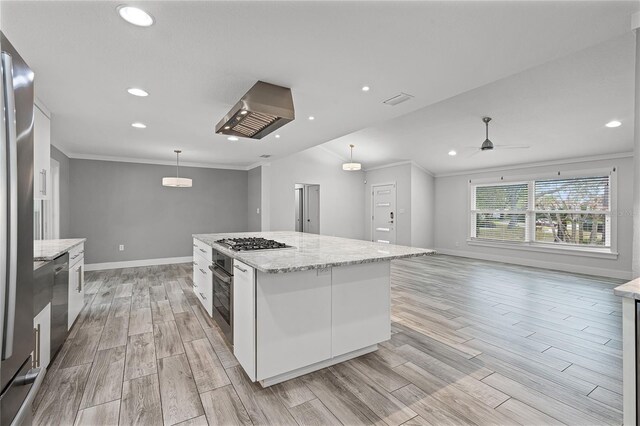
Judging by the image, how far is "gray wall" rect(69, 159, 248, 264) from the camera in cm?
586

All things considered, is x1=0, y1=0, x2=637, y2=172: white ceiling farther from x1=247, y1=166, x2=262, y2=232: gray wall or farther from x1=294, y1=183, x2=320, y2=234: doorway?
x1=294, y1=183, x2=320, y2=234: doorway

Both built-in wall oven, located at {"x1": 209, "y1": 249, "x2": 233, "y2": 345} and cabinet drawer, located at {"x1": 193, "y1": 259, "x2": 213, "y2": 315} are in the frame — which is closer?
built-in wall oven, located at {"x1": 209, "y1": 249, "x2": 233, "y2": 345}

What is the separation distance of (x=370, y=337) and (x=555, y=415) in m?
1.19

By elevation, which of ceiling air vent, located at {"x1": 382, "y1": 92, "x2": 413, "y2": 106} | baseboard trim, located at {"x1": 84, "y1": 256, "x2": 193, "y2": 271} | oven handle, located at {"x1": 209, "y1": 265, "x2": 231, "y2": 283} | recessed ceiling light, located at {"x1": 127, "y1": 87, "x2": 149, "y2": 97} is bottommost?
baseboard trim, located at {"x1": 84, "y1": 256, "x2": 193, "y2": 271}

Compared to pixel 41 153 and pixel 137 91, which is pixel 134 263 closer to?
pixel 41 153

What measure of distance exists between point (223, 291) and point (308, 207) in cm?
590

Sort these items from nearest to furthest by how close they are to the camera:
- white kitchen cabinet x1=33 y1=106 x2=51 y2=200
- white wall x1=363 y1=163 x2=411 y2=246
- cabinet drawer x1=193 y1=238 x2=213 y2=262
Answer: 1. white kitchen cabinet x1=33 y1=106 x2=51 y2=200
2. cabinet drawer x1=193 y1=238 x2=213 y2=262
3. white wall x1=363 y1=163 x2=411 y2=246

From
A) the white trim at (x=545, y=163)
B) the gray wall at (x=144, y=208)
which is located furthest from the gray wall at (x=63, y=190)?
the white trim at (x=545, y=163)

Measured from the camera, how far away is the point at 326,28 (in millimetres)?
Answer: 1788

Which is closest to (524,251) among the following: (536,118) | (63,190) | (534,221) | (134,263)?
(534,221)

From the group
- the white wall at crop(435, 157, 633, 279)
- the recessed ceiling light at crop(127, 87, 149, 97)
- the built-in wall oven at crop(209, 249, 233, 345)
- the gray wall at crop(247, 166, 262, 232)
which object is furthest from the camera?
the gray wall at crop(247, 166, 262, 232)

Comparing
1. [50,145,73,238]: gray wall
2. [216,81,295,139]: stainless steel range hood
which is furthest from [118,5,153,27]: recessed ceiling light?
[50,145,73,238]: gray wall

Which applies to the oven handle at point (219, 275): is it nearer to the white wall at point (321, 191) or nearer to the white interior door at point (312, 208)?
the white wall at point (321, 191)

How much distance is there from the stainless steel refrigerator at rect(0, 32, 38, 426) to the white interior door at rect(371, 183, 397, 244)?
7.66 m
